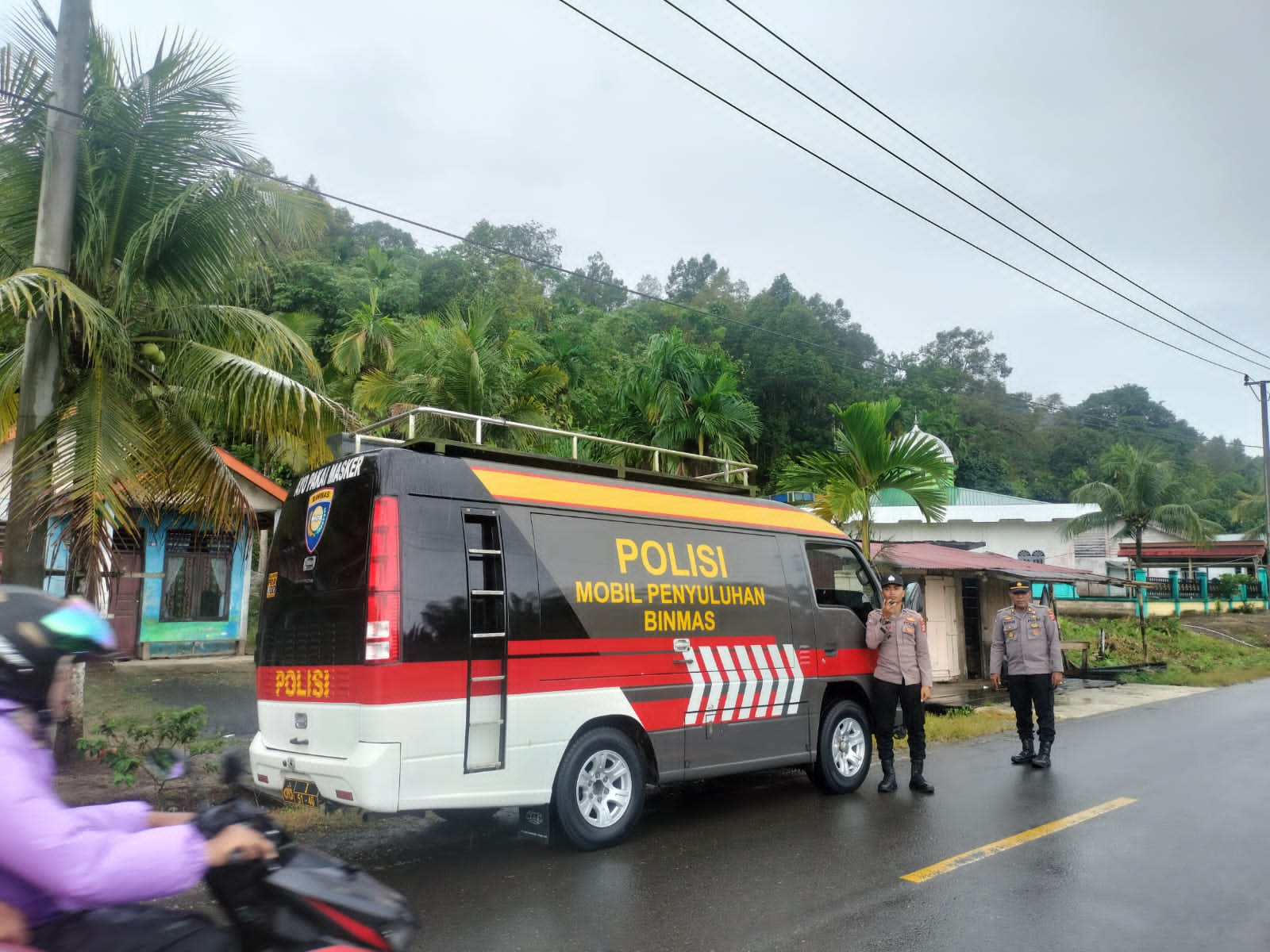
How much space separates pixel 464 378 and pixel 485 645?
9.13m

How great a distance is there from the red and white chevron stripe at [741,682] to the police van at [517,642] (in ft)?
0.06

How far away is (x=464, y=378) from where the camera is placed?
14.2 metres

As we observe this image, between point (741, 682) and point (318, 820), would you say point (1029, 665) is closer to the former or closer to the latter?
point (741, 682)

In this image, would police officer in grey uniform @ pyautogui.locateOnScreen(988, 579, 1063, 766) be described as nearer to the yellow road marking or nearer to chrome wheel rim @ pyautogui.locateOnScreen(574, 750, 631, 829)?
the yellow road marking

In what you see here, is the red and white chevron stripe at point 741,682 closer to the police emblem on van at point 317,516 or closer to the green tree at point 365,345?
the police emblem on van at point 317,516

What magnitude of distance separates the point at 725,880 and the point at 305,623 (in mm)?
2994

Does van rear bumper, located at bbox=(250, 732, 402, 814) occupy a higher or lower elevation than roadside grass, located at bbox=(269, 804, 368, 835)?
higher

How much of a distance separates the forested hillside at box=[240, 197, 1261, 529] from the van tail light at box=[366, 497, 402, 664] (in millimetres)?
4715

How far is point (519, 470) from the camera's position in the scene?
20.6ft

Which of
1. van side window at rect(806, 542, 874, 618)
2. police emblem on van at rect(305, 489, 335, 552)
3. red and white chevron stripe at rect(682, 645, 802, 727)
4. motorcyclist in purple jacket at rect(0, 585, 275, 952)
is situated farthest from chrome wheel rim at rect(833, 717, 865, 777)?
motorcyclist in purple jacket at rect(0, 585, 275, 952)

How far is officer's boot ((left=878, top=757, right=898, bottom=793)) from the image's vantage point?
8031mm

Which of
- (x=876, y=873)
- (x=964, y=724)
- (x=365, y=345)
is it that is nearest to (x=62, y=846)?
(x=876, y=873)

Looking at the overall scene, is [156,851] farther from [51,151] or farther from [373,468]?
[51,151]

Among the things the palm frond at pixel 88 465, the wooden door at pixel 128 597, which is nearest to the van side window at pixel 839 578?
the palm frond at pixel 88 465
